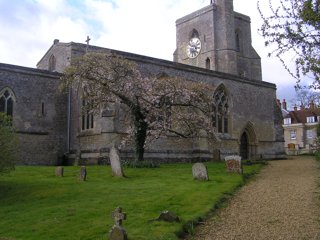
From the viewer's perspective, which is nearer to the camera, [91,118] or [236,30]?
[91,118]

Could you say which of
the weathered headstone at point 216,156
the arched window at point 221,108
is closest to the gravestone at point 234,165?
the weathered headstone at point 216,156

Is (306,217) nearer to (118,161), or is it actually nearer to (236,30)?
(118,161)

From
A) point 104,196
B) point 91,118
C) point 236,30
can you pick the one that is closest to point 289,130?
point 236,30

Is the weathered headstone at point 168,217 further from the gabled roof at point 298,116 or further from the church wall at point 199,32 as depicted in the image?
the gabled roof at point 298,116

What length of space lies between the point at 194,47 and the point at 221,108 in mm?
12493

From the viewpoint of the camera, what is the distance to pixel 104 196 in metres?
11.2

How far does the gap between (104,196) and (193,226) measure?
369cm

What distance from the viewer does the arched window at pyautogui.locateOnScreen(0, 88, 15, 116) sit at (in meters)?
21.8

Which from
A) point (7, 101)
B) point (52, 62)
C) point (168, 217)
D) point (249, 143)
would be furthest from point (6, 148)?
point (249, 143)

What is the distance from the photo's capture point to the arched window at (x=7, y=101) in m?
21.8

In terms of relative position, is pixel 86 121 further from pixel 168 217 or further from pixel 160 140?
pixel 168 217

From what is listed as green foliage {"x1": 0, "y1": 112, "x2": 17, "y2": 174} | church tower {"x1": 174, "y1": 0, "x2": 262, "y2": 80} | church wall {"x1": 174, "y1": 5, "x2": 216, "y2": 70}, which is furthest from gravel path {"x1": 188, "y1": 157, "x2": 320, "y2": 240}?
church wall {"x1": 174, "y1": 5, "x2": 216, "y2": 70}

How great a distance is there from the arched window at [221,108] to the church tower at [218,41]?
795 centimetres

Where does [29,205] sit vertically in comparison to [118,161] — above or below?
below
